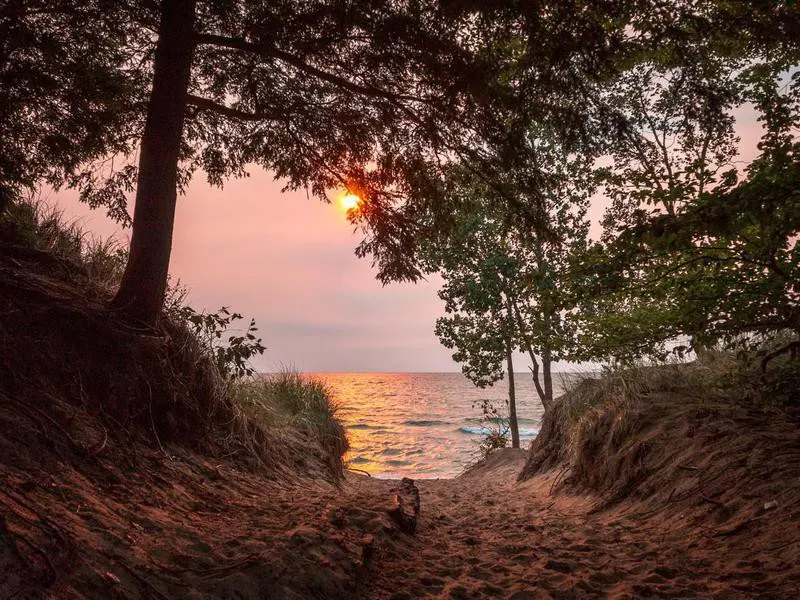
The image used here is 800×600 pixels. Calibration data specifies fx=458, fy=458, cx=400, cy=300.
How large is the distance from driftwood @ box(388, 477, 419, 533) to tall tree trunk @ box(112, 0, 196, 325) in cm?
302

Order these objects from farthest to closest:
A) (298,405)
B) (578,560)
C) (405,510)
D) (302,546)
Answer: (298,405), (405,510), (578,560), (302,546)

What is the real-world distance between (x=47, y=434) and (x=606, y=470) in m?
5.74

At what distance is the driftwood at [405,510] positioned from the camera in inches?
158

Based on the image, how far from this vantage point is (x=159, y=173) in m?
4.65

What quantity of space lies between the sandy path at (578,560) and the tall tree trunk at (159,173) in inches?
117

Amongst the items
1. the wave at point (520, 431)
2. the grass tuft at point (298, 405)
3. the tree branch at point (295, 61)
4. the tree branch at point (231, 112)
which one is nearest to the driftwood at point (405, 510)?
the grass tuft at point (298, 405)

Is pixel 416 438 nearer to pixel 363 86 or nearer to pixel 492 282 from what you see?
pixel 492 282

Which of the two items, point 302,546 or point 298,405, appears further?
point 298,405

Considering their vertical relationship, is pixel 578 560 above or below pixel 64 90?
below

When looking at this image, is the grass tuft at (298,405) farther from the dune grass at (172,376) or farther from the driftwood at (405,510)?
the driftwood at (405,510)

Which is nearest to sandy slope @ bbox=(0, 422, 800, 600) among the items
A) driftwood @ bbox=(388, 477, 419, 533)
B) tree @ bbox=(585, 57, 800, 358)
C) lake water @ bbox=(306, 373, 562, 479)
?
driftwood @ bbox=(388, 477, 419, 533)

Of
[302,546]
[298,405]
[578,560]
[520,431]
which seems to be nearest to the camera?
[302,546]

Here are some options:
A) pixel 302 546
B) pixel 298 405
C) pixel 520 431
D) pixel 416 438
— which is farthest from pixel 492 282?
pixel 520 431

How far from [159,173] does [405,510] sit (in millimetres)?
4106
